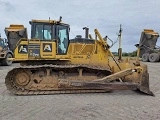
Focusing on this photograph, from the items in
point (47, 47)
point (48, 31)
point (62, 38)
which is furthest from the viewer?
point (62, 38)

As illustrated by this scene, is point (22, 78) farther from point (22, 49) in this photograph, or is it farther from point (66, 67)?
point (66, 67)

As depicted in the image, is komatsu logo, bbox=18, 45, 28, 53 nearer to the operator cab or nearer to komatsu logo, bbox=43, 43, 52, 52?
the operator cab

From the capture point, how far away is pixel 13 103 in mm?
7012

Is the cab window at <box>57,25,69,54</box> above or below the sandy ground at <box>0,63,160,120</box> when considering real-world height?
above

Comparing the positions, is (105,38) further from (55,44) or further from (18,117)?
(18,117)

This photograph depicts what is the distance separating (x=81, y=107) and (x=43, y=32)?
390cm

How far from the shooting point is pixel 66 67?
8.62 meters

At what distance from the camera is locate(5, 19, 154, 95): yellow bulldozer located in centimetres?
850

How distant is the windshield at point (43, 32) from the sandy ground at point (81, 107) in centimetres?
224

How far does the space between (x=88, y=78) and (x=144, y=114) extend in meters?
3.30

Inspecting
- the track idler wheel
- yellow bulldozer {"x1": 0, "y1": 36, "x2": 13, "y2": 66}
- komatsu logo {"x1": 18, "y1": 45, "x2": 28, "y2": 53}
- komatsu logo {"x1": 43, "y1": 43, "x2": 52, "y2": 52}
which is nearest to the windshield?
komatsu logo {"x1": 43, "y1": 43, "x2": 52, "y2": 52}

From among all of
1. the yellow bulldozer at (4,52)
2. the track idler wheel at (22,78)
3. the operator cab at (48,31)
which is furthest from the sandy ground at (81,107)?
the yellow bulldozer at (4,52)

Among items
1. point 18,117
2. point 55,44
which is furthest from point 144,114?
point 55,44

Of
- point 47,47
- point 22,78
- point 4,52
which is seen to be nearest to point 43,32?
point 47,47
